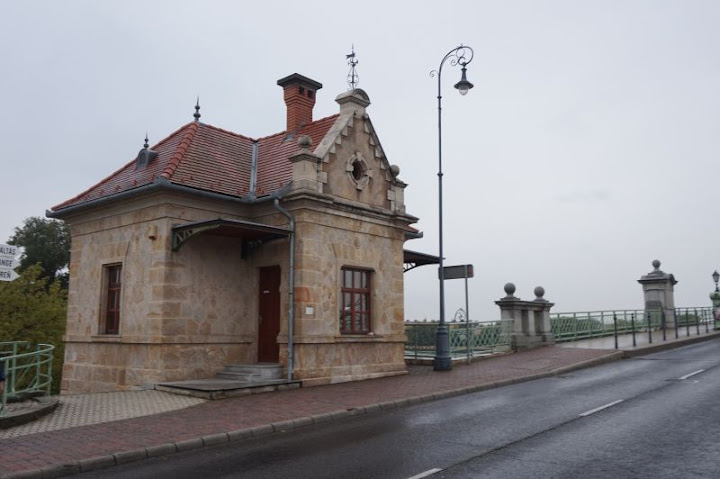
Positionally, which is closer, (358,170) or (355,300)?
(355,300)

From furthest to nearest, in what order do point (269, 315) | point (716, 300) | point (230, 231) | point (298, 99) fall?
point (716, 300) < point (298, 99) < point (269, 315) < point (230, 231)

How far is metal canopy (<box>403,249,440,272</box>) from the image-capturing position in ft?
63.9

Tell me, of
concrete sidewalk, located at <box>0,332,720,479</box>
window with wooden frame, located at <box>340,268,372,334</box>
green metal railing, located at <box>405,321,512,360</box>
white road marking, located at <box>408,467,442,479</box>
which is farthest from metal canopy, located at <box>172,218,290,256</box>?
white road marking, located at <box>408,467,442,479</box>

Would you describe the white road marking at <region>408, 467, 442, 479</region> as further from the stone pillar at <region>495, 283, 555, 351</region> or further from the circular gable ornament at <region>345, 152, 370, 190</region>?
the stone pillar at <region>495, 283, 555, 351</region>

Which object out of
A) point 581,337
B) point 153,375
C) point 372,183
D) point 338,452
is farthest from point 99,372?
point 581,337

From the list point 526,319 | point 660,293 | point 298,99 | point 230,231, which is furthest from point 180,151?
point 660,293

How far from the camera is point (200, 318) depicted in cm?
1487

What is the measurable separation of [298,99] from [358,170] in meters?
4.28

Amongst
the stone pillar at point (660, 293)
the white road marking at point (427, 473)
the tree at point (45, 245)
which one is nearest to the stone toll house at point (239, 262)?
the white road marking at point (427, 473)

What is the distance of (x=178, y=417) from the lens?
10266 millimetres

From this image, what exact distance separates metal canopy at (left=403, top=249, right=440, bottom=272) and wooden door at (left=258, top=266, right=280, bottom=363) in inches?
197

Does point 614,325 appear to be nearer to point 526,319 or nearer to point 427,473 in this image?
point 526,319

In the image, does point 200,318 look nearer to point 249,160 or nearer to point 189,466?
point 249,160

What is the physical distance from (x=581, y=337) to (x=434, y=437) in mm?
18942
